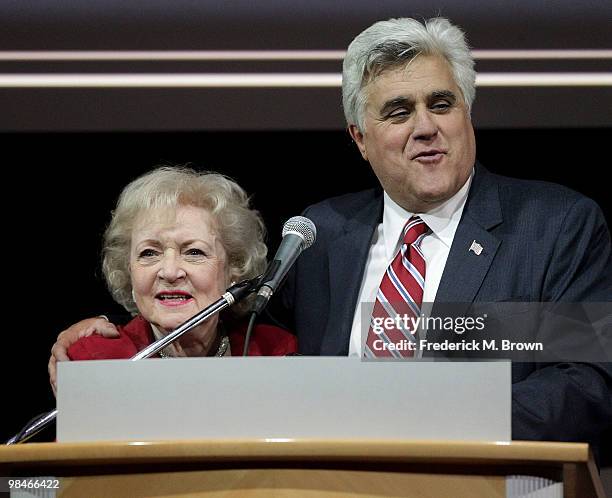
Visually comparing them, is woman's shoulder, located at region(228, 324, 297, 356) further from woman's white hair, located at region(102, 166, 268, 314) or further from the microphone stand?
the microphone stand

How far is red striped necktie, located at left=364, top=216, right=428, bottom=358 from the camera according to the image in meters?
2.15

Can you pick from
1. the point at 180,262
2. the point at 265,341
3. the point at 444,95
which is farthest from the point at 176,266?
the point at 444,95

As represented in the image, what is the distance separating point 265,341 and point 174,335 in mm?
639

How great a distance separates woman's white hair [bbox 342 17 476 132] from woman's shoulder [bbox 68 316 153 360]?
803mm

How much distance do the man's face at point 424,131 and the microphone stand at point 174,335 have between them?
61 cm

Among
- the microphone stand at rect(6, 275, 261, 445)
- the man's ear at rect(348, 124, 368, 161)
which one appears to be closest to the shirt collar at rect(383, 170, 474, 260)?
the man's ear at rect(348, 124, 368, 161)

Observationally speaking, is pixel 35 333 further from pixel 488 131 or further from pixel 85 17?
pixel 488 131

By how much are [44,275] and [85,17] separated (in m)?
0.76

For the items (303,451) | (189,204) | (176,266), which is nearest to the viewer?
(303,451)

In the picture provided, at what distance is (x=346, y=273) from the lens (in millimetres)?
2322

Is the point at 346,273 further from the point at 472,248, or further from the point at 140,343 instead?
the point at 140,343

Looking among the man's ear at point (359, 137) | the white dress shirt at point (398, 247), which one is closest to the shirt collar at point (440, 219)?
the white dress shirt at point (398, 247)

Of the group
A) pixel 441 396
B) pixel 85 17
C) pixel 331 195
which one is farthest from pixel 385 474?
pixel 85 17

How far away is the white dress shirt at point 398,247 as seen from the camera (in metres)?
2.24
